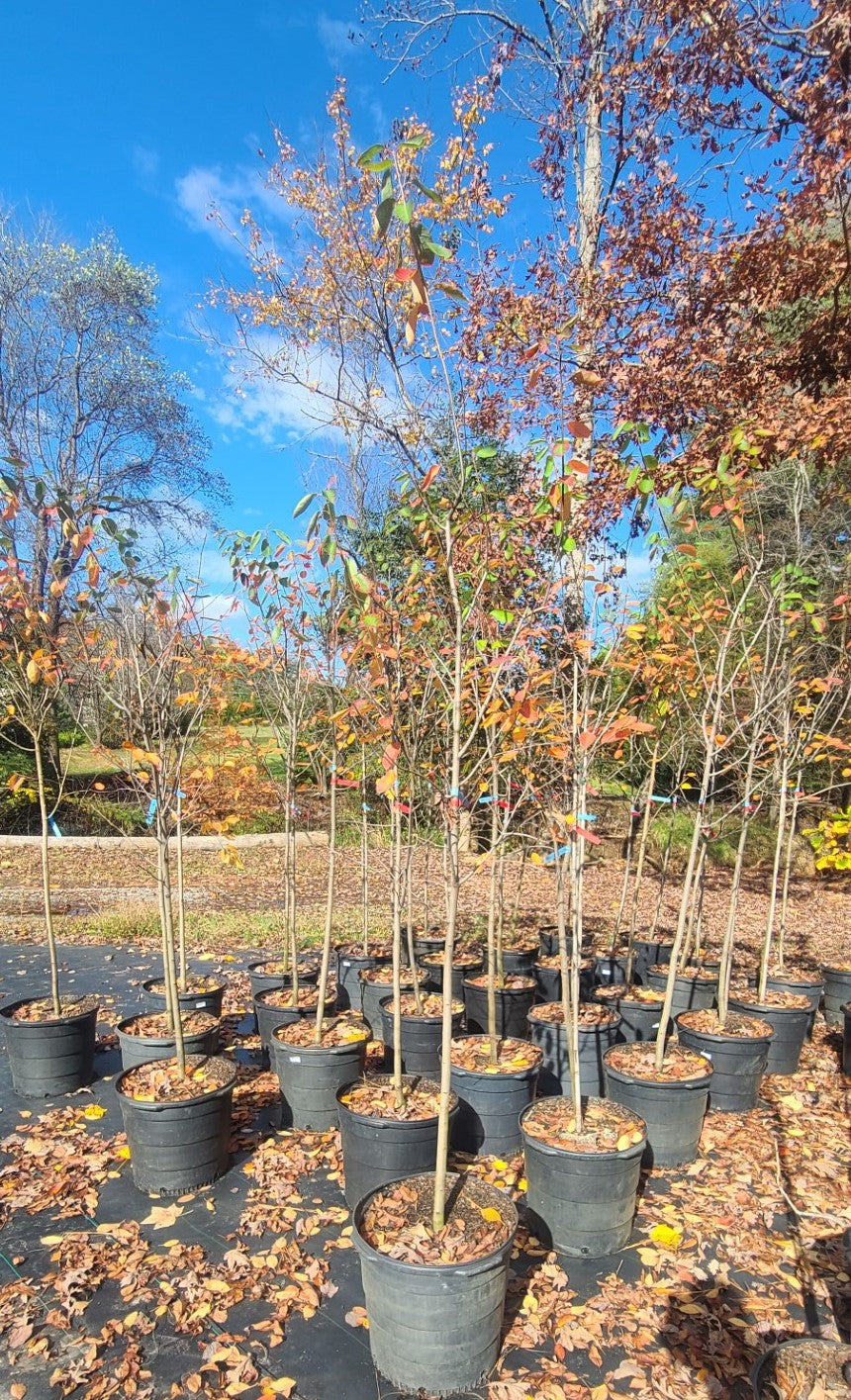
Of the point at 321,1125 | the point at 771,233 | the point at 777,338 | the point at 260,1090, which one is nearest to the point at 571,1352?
the point at 321,1125

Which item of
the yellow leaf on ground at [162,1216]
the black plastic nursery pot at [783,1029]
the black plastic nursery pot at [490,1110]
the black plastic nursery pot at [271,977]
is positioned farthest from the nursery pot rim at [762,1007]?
the yellow leaf on ground at [162,1216]

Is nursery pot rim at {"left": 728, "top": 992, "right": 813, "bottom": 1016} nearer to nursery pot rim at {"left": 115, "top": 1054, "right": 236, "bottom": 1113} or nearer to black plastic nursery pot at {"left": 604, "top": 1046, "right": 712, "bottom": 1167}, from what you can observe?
black plastic nursery pot at {"left": 604, "top": 1046, "right": 712, "bottom": 1167}

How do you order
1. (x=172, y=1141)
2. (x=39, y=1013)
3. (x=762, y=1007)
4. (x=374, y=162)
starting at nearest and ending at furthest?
(x=374, y=162)
(x=172, y=1141)
(x=39, y=1013)
(x=762, y=1007)

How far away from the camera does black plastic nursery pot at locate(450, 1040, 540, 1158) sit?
3506 mm

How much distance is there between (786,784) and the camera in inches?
193

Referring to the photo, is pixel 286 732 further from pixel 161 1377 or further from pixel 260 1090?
pixel 161 1377

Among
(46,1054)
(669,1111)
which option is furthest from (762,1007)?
(46,1054)

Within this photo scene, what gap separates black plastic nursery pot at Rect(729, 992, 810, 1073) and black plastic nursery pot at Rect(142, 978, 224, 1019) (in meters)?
3.23

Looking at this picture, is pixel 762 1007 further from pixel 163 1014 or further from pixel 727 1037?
pixel 163 1014

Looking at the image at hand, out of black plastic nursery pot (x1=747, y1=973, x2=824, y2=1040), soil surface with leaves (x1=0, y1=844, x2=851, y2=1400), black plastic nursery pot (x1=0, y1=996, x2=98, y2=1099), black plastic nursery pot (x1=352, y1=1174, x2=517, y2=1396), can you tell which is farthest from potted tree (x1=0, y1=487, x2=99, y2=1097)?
black plastic nursery pot (x1=747, y1=973, x2=824, y2=1040)

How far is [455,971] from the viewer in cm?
536

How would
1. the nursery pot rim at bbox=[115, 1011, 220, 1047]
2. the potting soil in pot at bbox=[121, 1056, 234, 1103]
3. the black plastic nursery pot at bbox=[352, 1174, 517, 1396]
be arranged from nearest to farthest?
the black plastic nursery pot at bbox=[352, 1174, 517, 1396] → the potting soil in pot at bbox=[121, 1056, 234, 1103] → the nursery pot rim at bbox=[115, 1011, 220, 1047]

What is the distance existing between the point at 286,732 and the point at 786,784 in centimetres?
313

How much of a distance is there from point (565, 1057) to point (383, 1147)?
5.14 ft
